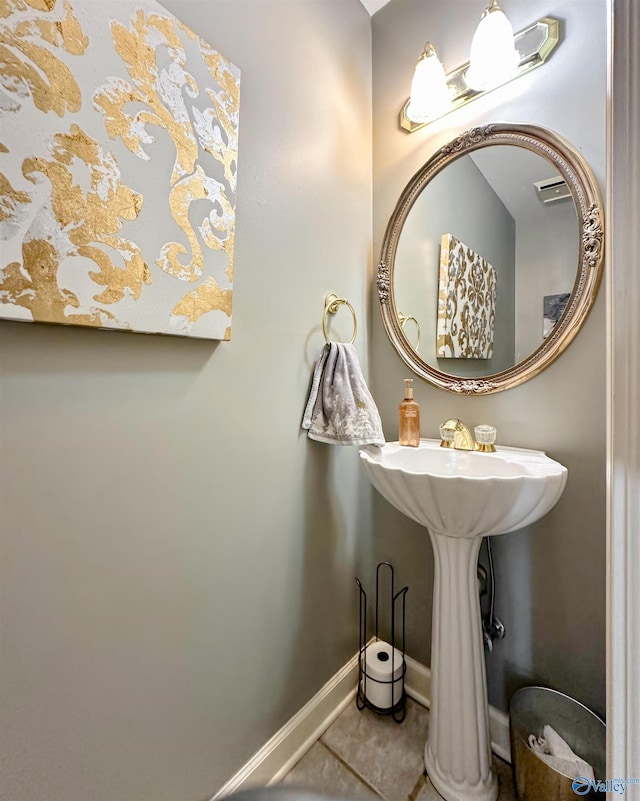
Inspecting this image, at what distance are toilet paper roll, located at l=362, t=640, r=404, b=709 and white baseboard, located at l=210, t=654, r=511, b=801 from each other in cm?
8

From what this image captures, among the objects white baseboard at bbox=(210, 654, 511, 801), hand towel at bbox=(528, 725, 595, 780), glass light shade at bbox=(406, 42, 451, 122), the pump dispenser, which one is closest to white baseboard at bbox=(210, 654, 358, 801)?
white baseboard at bbox=(210, 654, 511, 801)

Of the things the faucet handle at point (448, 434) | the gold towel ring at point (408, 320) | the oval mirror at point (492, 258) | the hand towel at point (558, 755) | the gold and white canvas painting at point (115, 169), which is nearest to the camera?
the gold and white canvas painting at point (115, 169)

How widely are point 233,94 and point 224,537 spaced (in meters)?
1.09

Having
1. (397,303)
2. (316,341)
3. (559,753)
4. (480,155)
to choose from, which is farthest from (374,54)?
(559,753)

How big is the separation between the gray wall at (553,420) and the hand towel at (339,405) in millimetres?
290

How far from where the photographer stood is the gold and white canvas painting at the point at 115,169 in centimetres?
54

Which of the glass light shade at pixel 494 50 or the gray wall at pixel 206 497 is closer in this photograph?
the gray wall at pixel 206 497

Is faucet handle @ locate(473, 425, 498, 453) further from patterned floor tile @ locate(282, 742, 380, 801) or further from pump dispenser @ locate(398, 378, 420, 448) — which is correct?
patterned floor tile @ locate(282, 742, 380, 801)

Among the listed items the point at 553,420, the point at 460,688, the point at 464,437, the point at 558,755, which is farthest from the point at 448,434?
the point at 558,755

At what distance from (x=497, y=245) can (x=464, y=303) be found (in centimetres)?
20

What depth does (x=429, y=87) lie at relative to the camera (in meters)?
1.11

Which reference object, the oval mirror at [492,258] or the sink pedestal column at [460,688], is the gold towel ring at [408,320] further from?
the sink pedestal column at [460,688]

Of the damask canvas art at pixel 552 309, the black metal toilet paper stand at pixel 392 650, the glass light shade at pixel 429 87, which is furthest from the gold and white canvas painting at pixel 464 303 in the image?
the black metal toilet paper stand at pixel 392 650

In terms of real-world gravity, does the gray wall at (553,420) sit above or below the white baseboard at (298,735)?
above
